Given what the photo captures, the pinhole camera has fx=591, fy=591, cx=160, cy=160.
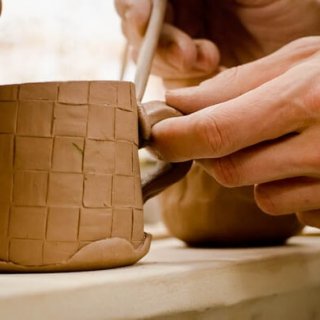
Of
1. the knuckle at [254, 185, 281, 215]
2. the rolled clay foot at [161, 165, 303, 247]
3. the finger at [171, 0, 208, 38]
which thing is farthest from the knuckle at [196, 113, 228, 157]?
the finger at [171, 0, 208, 38]

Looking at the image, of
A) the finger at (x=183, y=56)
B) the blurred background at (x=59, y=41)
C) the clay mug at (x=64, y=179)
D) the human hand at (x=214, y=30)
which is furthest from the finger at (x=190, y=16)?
the blurred background at (x=59, y=41)

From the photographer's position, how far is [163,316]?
56 cm

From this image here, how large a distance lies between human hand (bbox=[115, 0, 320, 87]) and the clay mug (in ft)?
1.16

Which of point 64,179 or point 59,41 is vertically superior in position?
point 64,179

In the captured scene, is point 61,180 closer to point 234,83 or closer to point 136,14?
point 234,83

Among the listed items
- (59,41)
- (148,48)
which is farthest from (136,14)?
(59,41)

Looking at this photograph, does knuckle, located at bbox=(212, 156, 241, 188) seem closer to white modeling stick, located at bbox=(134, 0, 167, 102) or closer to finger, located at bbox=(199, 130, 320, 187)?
finger, located at bbox=(199, 130, 320, 187)

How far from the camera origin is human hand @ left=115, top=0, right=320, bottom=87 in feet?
3.23

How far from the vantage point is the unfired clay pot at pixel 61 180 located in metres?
0.59

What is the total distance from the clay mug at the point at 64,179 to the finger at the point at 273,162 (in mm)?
120

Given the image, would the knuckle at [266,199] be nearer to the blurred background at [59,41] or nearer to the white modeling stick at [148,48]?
the white modeling stick at [148,48]

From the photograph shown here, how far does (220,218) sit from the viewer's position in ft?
3.09

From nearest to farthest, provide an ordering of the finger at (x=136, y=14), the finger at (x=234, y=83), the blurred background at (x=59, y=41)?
the finger at (x=234, y=83) → the finger at (x=136, y=14) → the blurred background at (x=59, y=41)

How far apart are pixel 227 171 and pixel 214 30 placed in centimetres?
56
